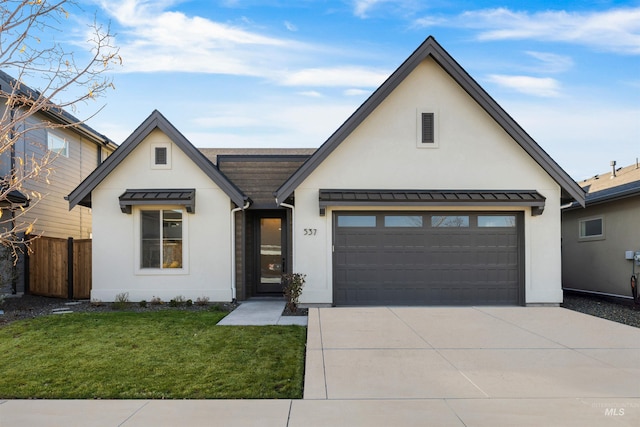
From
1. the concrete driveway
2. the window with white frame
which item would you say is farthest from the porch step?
the window with white frame

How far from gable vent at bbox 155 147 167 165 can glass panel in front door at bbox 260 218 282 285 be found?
10.9 ft

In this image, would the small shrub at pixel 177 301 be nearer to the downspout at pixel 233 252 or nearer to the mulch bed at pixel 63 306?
the mulch bed at pixel 63 306

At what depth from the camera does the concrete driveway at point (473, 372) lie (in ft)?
13.2

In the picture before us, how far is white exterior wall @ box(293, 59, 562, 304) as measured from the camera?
10.9m

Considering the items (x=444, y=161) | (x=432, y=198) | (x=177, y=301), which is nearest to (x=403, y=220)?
(x=432, y=198)

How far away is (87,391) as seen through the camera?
473 cm

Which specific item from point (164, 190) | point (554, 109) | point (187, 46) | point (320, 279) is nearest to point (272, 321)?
point (320, 279)

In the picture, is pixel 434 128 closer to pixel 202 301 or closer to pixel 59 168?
pixel 202 301

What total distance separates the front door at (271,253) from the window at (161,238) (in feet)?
8.04

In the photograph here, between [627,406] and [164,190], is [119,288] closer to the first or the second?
[164,190]

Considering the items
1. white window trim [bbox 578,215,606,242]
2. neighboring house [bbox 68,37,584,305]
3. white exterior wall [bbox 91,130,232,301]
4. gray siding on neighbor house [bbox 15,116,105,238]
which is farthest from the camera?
gray siding on neighbor house [bbox 15,116,105,238]

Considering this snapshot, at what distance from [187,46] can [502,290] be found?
10.8m

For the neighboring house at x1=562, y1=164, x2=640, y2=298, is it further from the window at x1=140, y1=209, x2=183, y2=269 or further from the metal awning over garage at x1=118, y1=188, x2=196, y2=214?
the window at x1=140, y1=209, x2=183, y2=269

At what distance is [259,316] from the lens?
9.41 metres
